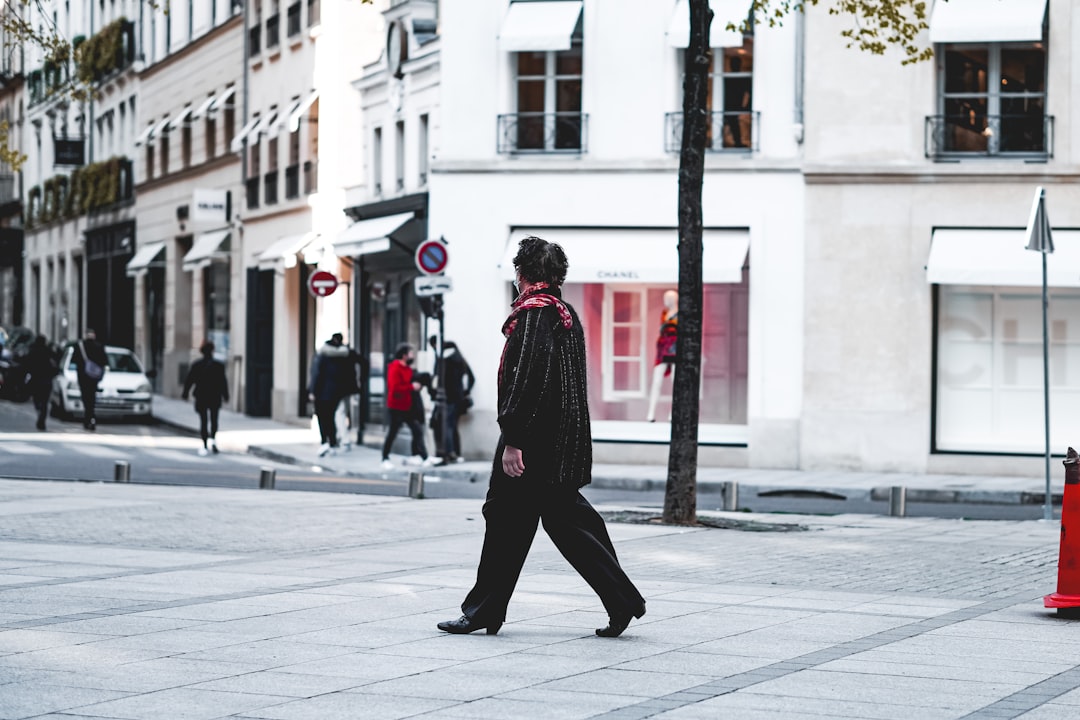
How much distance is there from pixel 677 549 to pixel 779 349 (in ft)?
39.7

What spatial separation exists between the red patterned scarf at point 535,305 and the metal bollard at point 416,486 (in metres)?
10.6

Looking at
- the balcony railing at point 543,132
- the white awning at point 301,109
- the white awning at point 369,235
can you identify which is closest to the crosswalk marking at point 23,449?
the white awning at point 369,235

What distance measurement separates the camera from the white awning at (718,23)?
1000 inches

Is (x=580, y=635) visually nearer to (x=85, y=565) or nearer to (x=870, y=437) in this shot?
(x=85, y=565)

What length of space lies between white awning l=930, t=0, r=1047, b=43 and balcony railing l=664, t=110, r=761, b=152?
2821 millimetres

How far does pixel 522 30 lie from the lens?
26328 millimetres

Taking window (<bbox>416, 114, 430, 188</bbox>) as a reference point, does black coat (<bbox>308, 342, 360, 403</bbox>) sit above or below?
below

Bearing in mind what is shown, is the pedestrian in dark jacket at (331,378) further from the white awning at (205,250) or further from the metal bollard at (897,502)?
the white awning at (205,250)

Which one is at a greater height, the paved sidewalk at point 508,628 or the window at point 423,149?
the window at point 423,149

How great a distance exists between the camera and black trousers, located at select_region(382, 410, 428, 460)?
24.9m

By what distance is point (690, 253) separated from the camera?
631 inches

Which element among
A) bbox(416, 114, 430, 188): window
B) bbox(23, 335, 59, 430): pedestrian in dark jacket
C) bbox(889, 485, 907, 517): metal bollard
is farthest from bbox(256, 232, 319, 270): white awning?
bbox(889, 485, 907, 517): metal bollard

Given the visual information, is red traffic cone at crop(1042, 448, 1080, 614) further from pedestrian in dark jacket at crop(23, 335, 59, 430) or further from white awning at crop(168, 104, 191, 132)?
white awning at crop(168, 104, 191, 132)

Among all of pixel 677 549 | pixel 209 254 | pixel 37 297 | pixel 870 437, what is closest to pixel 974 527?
pixel 677 549
